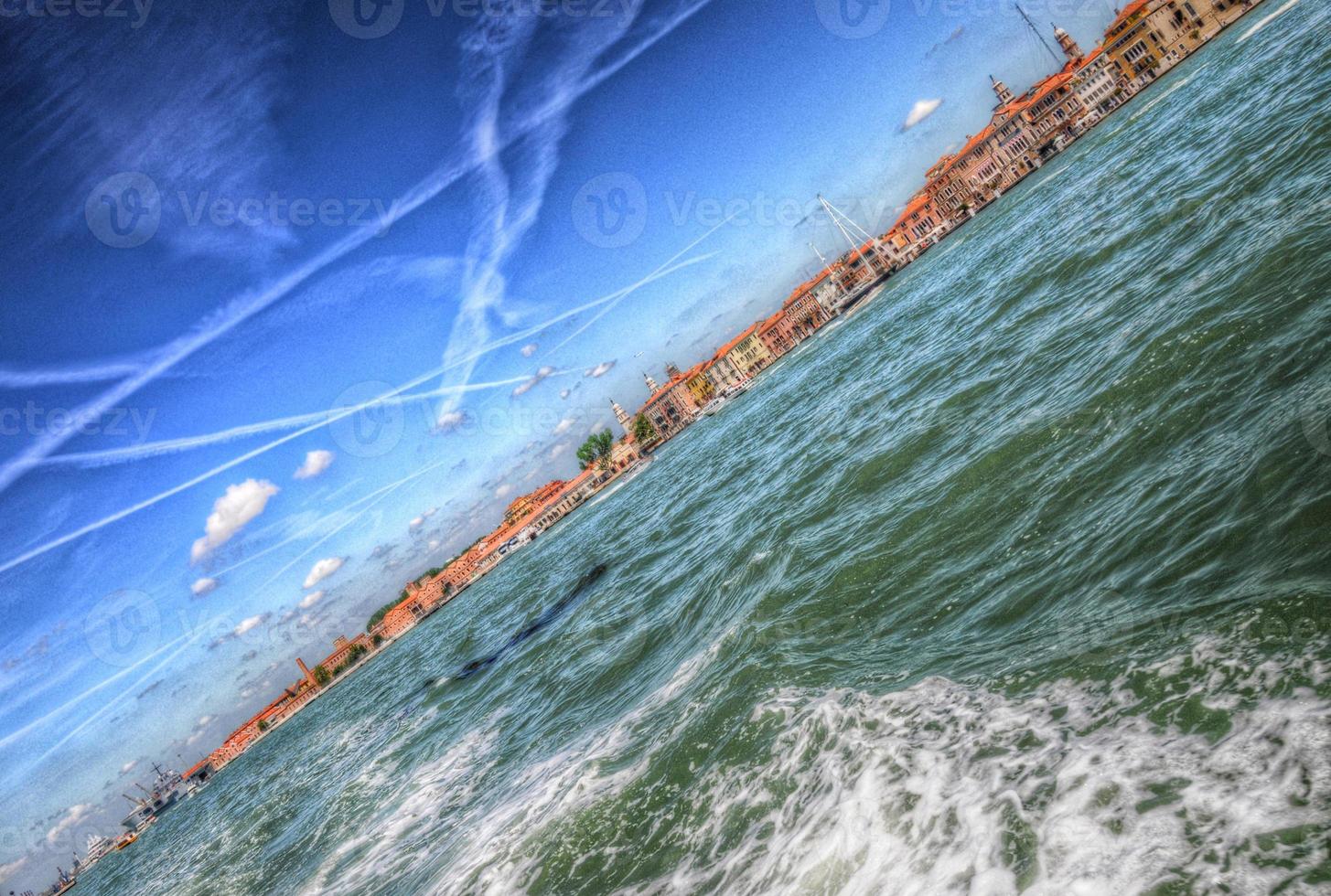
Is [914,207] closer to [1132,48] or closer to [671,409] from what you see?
[1132,48]

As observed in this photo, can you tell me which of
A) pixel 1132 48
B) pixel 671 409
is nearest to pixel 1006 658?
pixel 1132 48

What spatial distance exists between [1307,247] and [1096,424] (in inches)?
162

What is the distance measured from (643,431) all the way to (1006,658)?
535 feet

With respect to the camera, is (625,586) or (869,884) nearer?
(869,884)

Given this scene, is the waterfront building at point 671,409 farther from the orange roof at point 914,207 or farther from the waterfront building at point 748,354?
the orange roof at point 914,207

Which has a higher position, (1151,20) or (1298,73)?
(1151,20)

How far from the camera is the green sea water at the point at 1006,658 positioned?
3.56 meters

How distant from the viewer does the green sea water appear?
356 centimetres

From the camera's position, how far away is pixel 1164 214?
17.1 metres

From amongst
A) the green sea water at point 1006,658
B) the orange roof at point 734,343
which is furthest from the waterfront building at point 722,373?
the green sea water at point 1006,658

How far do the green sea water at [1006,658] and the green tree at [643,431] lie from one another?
149 m

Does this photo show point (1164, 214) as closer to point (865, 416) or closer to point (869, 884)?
point (865, 416)

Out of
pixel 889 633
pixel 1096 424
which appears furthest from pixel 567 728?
pixel 1096 424

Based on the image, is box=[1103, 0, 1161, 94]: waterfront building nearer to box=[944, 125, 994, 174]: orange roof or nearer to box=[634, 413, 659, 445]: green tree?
box=[944, 125, 994, 174]: orange roof
